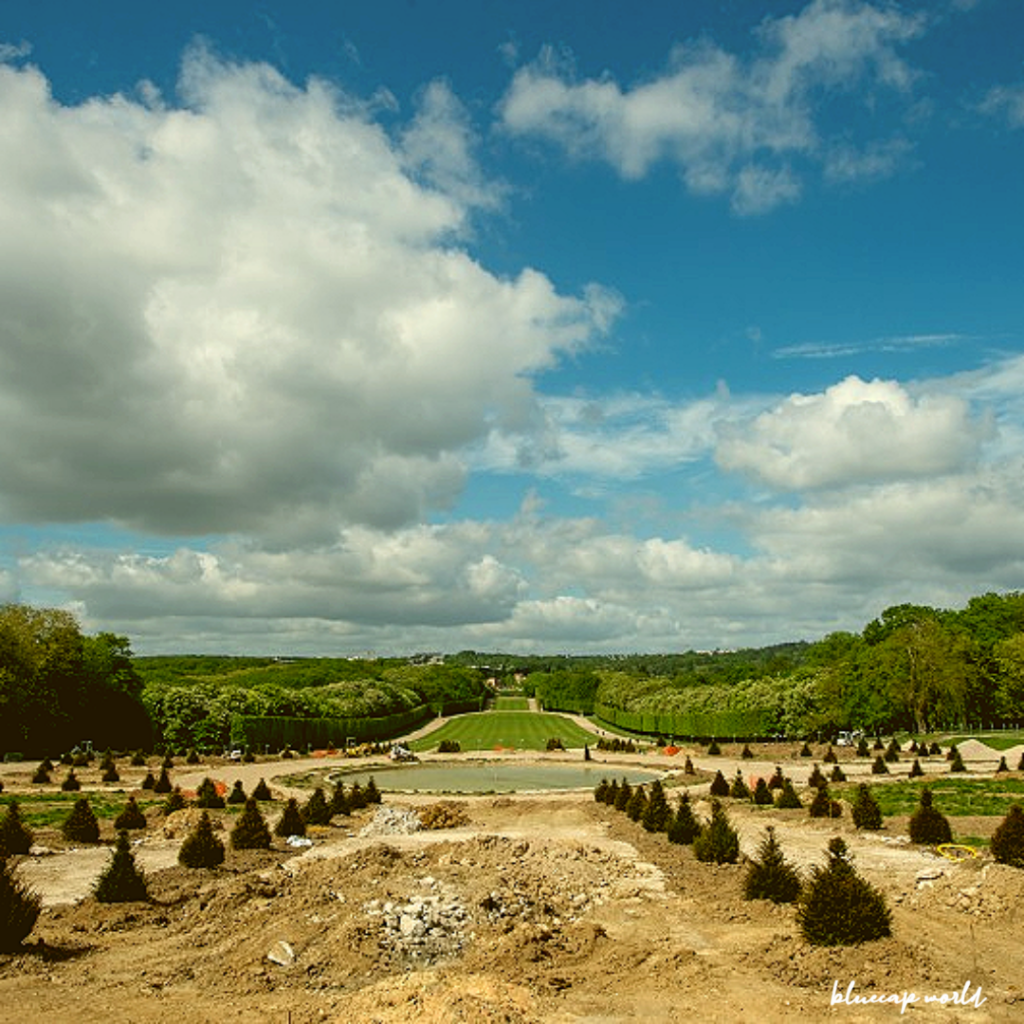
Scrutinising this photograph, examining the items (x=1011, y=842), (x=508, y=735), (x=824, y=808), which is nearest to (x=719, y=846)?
(x=1011, y=842)

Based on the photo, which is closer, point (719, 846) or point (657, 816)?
point (719, 846)

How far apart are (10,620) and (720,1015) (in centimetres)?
6505

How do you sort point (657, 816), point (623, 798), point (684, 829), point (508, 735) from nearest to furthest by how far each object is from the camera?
point (684, 829)
point (657, 816)
point (623, 798)
point (508, 735)

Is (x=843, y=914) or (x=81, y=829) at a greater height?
(x=843, y=914)

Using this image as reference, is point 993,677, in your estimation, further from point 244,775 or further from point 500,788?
point 244,775

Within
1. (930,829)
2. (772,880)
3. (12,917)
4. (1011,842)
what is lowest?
(930,829)

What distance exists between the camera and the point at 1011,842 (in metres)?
19.1

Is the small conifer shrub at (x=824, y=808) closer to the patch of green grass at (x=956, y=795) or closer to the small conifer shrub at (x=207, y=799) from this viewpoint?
the patch of green grass at (x=956, y=795)

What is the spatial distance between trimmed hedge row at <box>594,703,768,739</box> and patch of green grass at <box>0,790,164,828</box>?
Result: 182ft

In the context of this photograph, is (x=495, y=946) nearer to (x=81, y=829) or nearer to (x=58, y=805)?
(x=81, y=829)

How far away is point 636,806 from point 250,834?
13.3 metres

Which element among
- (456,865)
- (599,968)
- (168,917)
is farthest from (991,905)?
(168,917)

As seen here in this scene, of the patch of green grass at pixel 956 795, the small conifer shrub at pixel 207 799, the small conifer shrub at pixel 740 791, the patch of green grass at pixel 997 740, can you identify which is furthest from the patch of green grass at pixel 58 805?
the patch of green grass at pixel 997 740

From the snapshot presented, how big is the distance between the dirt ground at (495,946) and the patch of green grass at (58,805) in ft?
37.2
